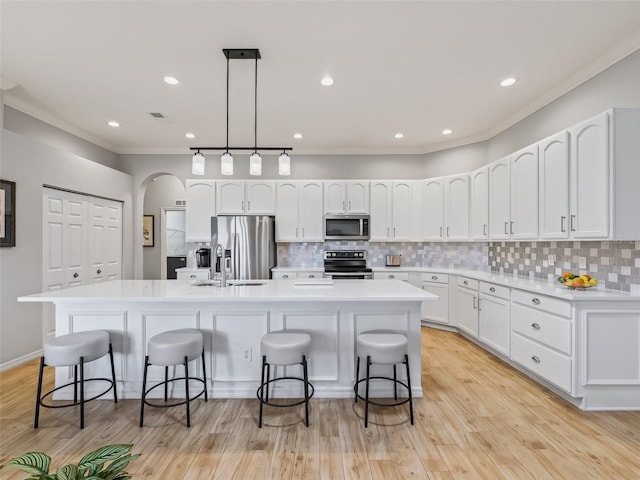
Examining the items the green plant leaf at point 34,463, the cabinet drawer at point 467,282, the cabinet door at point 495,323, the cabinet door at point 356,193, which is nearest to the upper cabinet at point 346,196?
the cabinet door at point 356,193

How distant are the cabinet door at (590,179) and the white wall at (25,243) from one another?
544cm

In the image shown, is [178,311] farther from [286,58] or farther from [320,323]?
[286,58]

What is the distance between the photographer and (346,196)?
208 inches

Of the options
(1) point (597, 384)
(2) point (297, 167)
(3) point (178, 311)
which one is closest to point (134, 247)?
(2) point (297, 167)

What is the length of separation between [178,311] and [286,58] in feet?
7.69

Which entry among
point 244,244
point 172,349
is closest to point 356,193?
point 244,244

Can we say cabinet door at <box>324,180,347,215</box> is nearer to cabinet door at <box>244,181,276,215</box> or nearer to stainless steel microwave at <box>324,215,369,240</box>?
stainless steel microwave at <box>324,215,369,240</box>

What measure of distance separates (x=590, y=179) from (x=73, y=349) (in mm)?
4134

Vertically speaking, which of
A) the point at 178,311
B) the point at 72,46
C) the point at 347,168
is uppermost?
the point at 72,46

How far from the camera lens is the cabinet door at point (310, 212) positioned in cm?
530

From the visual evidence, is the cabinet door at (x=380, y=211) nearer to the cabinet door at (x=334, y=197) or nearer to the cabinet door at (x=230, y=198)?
the cabinet door at (x=334, y=197)

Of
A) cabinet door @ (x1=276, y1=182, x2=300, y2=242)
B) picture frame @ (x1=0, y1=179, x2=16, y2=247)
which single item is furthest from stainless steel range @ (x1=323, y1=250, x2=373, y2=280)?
picture frame @ (x1=0, y1=179, x2=16, y2=247)

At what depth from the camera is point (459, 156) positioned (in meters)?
5.20

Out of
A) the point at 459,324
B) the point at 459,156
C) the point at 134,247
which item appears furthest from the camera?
the point at 134,247
